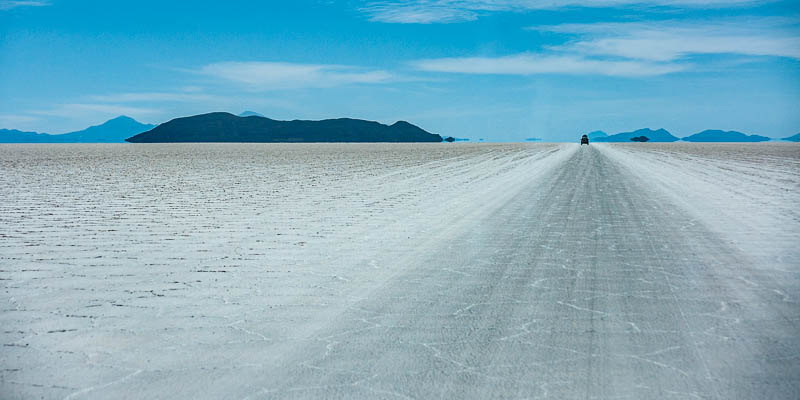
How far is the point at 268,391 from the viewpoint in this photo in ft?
12.0

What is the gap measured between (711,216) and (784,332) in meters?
6.99

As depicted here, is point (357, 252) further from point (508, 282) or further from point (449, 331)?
point (449, 331)

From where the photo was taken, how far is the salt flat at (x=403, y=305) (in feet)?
12.6

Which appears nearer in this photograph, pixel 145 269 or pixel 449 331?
pixel 449 331

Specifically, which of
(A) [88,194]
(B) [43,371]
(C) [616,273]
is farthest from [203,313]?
(A) [88,194]

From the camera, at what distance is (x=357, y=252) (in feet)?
26.3

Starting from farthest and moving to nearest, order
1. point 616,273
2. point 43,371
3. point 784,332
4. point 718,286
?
point 616,273, point 718,286, point 784,332, point 43,371

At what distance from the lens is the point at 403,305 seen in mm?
5453

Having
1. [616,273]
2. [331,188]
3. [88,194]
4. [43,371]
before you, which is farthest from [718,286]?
[88,194]

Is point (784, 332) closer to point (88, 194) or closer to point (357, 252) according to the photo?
point (357, 252)

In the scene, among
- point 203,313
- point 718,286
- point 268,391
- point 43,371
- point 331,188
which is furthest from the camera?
point 331,188

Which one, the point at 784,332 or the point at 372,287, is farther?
the point at 372,287

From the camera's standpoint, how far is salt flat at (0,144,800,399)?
3830mm

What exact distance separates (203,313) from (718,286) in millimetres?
4213
